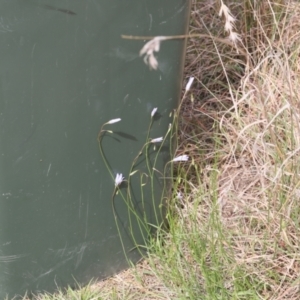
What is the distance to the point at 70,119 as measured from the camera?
92.5 inches

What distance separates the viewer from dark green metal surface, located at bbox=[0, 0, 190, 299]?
2.17m

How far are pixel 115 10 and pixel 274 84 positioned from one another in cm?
98

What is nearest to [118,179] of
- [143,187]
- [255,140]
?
[143,187]

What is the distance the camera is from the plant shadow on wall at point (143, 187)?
2578 mm

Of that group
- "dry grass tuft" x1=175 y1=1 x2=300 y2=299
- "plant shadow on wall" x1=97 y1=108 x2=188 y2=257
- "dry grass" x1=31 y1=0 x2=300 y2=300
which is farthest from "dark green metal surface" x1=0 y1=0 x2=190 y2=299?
"dry grass tuft" x1=175 y1=1 x2=300 y2=299

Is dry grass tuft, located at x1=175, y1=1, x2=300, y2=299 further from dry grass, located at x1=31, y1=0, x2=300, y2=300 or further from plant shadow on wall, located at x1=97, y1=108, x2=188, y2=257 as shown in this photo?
plant shadow on wall, located at x1=97, y1=108, x2=188, y2=257

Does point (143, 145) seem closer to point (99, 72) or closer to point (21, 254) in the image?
Answer: point (99, 72)

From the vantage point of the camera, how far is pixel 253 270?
2.52 m

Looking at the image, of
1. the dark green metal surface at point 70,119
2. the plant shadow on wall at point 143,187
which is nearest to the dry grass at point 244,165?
the plant shadow on wall at point 143,187

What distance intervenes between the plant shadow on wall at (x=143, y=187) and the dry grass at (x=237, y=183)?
69mm

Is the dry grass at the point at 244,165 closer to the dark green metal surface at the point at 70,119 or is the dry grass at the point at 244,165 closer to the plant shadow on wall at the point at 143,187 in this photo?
the plant shadow on wall at the point at 143,187

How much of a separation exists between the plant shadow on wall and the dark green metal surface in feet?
0.06

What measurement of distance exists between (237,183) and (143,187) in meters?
0.51

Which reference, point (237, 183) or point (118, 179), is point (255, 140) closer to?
point (237, 183)
